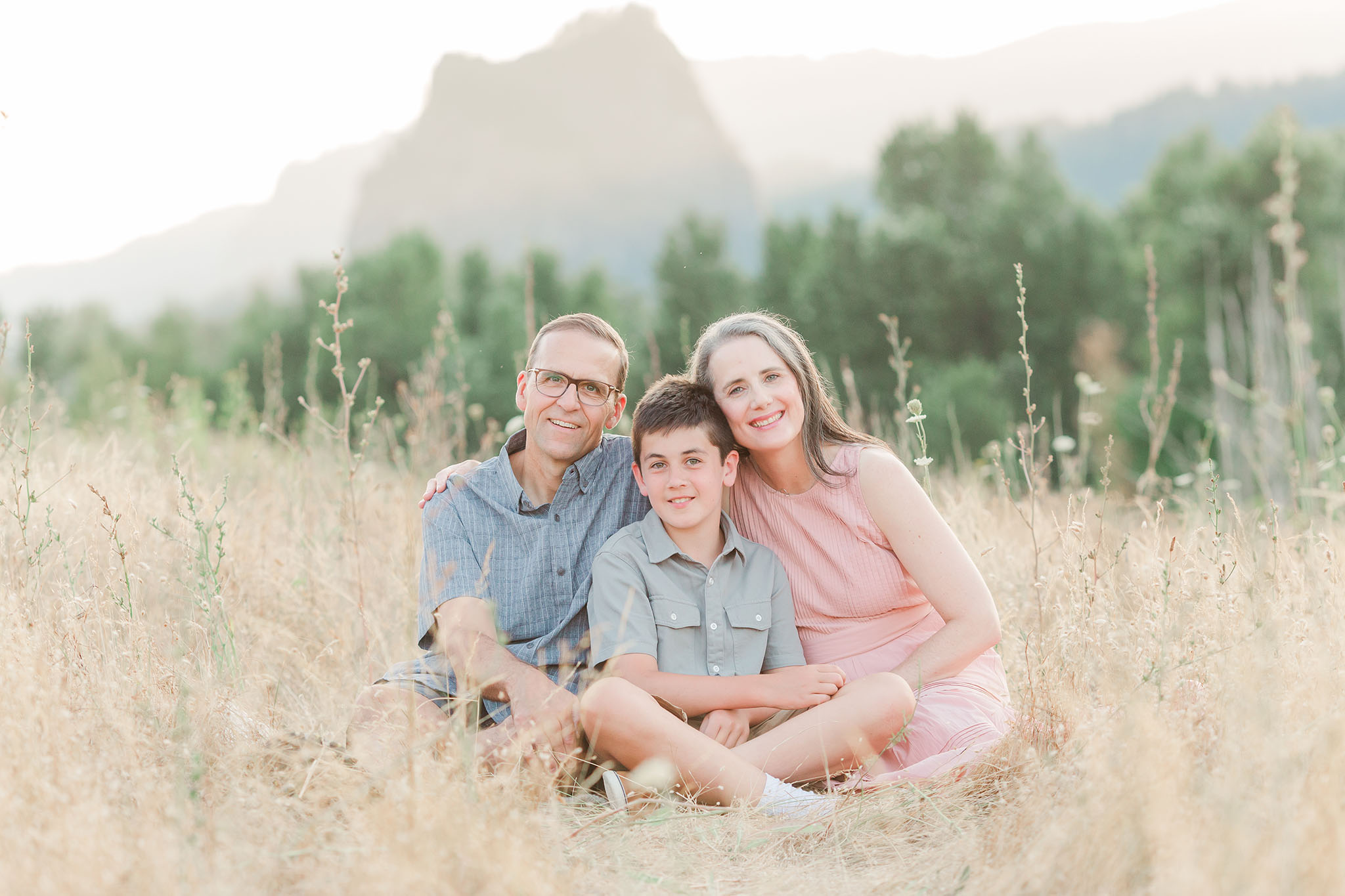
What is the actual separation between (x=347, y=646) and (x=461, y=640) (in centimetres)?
93

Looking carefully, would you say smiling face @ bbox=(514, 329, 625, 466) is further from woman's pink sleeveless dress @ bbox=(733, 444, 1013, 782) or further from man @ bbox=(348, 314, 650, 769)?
woman's pink sleeveless dress @ bbox=(733, 444, 1013, 782)

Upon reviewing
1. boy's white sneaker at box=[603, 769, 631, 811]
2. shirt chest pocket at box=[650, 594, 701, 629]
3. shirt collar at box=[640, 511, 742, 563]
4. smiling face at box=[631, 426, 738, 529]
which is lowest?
boy's white sneaker at box=[603, 769, 631, 811]

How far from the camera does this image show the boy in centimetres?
238

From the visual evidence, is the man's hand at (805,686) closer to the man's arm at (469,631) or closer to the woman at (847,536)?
the woman at (847,536)

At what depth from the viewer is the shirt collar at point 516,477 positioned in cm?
290

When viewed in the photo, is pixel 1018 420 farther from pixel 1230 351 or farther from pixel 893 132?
pixel 893 132

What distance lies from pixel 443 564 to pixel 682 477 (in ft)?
2.45

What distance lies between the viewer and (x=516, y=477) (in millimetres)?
3004

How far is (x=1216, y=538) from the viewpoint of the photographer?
2.56 metres

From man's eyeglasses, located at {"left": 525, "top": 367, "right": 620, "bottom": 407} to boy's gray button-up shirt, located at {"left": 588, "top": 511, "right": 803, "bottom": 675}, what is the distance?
404 mm

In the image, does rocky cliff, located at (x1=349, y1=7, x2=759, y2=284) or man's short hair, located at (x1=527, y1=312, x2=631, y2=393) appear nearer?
man's short hair, located at (x1=527, y1=312, x2=631, y2=393)

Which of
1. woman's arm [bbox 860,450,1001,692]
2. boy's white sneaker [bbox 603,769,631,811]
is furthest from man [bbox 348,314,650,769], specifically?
woman's arm [bbox 860,450,1001,692]

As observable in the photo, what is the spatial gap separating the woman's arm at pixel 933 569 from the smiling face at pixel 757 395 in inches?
10.5

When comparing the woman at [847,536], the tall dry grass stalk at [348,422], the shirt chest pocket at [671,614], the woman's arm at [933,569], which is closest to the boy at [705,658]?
the shirt chest pocket at [671,614]
